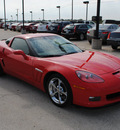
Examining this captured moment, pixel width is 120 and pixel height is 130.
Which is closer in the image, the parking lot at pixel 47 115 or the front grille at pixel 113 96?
the parking lot at pixel 47 115

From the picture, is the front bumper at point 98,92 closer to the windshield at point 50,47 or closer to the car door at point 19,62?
the windshield at point 50,47

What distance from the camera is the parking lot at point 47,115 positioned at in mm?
2930

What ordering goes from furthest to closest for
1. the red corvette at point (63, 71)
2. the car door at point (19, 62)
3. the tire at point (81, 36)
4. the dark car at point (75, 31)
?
the tire at point (81, 36)
the dark car at point (75, 31)
the car door at point (19, 62)
the red corvette at point (63, 71)

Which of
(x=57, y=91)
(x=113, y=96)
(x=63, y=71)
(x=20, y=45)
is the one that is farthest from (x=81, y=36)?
(x=113, y=96)

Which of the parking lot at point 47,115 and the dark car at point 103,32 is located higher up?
the dark car at point 103,32

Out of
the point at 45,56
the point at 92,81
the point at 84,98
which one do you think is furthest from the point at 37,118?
the point at 45,56

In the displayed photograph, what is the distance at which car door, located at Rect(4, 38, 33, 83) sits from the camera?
4137 millimetres

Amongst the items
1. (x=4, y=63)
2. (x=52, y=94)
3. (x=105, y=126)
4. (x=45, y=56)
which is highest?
(x=45, y=56)

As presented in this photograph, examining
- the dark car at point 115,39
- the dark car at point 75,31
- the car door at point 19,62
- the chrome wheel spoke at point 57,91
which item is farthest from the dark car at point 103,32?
the chrome wheel spoke at point 57,91

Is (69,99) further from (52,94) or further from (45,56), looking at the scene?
(45,56)

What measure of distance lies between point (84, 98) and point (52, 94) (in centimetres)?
79

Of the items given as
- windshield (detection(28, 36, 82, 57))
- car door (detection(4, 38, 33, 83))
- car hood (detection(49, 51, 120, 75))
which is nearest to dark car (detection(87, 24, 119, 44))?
windshield (detection(28, 36, 82, 57))

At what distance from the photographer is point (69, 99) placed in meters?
3.26

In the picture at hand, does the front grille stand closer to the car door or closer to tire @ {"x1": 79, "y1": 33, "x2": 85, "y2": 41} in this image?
the car door
